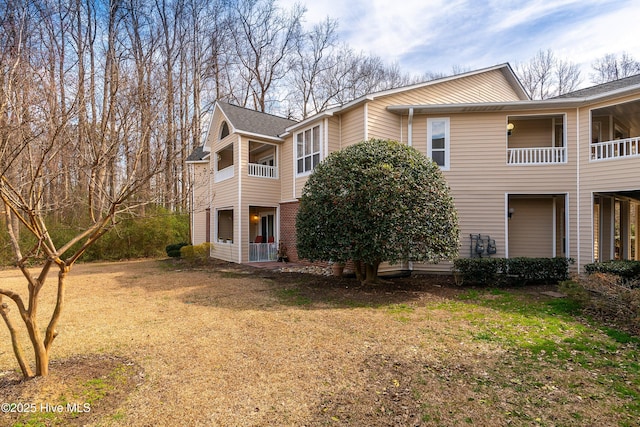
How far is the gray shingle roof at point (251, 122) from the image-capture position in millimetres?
14705

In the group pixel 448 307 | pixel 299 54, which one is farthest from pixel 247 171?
pixel 299 54

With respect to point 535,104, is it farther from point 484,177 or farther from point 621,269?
point 621,269

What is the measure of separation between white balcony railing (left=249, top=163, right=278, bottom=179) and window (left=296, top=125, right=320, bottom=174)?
6.49 ft

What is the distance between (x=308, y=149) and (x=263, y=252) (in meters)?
4.95

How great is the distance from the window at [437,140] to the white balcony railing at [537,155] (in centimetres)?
204

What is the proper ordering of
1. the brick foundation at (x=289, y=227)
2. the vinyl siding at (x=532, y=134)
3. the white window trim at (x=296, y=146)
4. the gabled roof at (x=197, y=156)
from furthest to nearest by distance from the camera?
1. the gabled roof at (x=197, y=156)
2. the brick foundation at (x=289, y=227)
3. the white window trim at (x=296, y=146)
4. the vinyl siding at (x=532, y=134)

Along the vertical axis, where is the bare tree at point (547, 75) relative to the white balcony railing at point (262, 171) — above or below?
above

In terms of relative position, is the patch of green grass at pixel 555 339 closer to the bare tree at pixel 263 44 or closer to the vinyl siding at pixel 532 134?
the vinyl siding at pixel 532 134

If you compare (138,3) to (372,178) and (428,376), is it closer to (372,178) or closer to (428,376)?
(372,178)

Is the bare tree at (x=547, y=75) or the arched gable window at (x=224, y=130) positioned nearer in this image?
the arched gable window at (x=224, y=130)

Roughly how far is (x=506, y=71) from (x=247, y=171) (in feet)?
38.4

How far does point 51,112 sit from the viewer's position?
12.4ft

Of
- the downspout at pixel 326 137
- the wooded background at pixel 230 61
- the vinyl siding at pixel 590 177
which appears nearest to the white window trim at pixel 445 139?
the downspout at pixel 326 137

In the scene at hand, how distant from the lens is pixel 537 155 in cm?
1120
